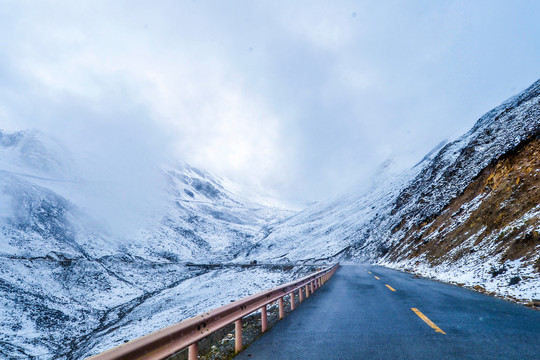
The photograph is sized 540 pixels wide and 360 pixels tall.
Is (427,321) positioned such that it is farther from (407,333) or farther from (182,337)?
(182,337)

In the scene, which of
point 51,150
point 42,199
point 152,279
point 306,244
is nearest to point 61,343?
point 152,279

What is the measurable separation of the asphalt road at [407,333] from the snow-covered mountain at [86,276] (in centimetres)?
2207

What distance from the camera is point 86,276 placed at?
54312 millimetres

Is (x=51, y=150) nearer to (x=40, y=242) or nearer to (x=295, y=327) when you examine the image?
(x=40, y=242)

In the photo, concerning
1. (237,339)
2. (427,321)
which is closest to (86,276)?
(237,339)

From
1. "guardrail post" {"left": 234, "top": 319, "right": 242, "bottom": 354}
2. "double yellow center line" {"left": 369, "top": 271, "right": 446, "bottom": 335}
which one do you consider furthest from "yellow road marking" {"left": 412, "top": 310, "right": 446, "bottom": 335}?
"guardrail post" {"left": 234, "top": 319, "right": 242, "bottom": 354}

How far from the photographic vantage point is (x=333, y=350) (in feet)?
15.5

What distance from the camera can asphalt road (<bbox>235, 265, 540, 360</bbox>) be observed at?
14.4 ft

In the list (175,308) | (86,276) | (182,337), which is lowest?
(175,308)

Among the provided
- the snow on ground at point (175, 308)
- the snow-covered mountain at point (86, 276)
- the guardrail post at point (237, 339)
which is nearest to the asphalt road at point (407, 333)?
the guardrail post at point (237, 339)

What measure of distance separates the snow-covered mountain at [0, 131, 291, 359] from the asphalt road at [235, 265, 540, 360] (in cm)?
2207

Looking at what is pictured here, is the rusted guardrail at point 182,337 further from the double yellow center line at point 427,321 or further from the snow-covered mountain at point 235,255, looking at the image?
the snow-covered mountain at point 235,255

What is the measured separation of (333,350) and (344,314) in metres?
3.24

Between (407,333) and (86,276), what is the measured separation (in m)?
62.7
